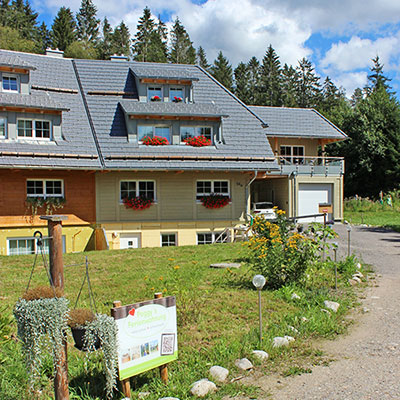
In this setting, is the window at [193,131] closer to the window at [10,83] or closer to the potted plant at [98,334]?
the window at [10,83]

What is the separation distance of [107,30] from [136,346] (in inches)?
2843

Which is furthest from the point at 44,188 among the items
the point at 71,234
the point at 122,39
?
the point at 122,39

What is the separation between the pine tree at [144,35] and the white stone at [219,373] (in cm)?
6160

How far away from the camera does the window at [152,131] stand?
20203 mm

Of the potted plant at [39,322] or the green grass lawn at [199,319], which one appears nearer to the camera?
the potted plant at [39,322]

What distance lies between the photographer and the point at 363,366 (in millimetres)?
6250

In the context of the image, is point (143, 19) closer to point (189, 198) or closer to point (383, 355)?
point (189, 198)

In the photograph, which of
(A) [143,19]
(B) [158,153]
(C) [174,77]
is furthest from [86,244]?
(A) [143,19]

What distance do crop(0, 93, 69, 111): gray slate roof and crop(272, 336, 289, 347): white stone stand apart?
14.9 metres

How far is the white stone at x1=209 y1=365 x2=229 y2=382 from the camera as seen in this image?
5.81 metres

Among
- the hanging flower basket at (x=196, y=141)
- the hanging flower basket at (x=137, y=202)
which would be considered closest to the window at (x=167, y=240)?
the hanging flower basket at (x=137, y=202)

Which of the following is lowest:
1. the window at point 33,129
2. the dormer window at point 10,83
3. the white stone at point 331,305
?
the white stone at point 331,305

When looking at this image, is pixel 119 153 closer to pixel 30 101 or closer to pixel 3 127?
pixel 30 101

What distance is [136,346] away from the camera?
535 centimetres
